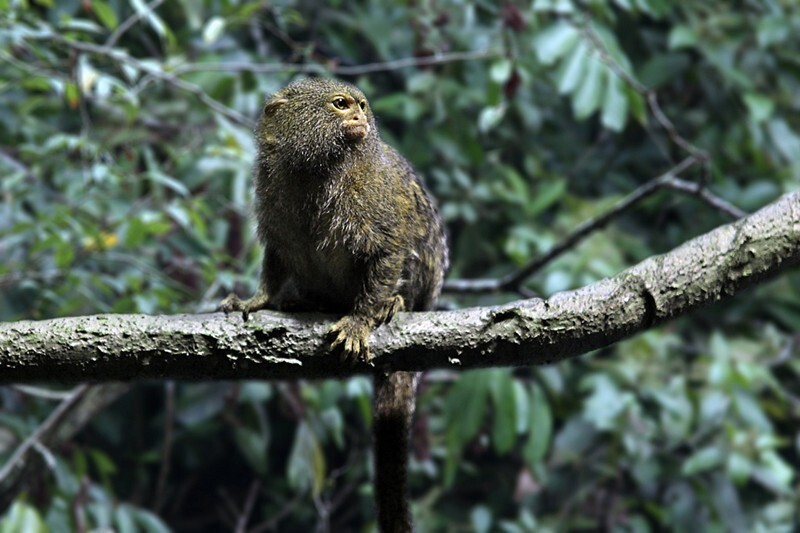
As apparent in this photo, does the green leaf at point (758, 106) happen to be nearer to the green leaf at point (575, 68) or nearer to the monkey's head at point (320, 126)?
the green leaf at point (575, 68)

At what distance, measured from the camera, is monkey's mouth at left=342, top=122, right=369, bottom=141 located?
232 cm

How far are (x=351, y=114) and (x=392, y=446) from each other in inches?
32.9

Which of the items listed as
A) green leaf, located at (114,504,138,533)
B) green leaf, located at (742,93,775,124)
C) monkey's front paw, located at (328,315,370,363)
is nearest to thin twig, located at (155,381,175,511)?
green leaf, located at (114,504,138,533)

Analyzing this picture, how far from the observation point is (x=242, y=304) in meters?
2.31

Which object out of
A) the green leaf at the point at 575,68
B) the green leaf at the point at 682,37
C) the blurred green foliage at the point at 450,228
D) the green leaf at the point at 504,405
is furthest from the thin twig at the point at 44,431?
the green leaf at the point at 682,37

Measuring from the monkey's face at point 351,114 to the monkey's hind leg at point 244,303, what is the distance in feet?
1.54

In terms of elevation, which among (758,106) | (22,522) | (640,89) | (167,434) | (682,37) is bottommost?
(22,522)

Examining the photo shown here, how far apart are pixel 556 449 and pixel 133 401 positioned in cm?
202

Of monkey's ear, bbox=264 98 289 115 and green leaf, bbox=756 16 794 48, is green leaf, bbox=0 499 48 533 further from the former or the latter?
green leaf, bbox=756 16 794 48

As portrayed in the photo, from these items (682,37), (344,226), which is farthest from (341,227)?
(682,37)

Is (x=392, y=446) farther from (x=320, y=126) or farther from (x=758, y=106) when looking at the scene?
(x=758, y=106)

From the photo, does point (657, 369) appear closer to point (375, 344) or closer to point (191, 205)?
point (191, 205)

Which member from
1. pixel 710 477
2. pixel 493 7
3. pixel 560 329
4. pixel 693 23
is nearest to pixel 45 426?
pixel 560 329

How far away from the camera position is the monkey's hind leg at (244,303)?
226cm
